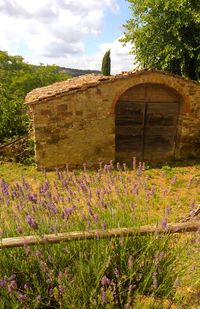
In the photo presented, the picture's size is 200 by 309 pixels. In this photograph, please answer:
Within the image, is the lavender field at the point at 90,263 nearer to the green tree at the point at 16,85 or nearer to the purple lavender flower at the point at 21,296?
the purple lavender flower at the point at 21,296

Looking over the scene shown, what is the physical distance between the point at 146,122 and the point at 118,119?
107cm

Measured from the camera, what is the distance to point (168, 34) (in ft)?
44.6

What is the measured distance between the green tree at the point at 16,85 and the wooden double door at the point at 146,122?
161 inches

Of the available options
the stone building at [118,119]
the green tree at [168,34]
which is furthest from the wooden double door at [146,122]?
the green tree at [168,34]

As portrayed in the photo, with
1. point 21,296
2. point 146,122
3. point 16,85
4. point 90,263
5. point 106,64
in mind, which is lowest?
point 21,296

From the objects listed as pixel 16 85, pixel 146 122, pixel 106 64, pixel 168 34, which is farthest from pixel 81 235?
pixel 16 85

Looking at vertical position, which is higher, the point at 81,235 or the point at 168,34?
the point at 168,34

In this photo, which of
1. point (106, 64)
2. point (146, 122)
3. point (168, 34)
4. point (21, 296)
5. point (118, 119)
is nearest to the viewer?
point (21, 296)

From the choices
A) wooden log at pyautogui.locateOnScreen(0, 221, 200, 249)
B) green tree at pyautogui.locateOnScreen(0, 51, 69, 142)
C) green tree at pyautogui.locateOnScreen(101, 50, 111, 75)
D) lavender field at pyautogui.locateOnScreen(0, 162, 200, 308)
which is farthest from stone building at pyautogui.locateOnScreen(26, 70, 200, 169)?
green tree at pyautogui.locateOnScreen(101, 50, 111, 75)

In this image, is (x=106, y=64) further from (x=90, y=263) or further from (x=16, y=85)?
(x=90, y=263)

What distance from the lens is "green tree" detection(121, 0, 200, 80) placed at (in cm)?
1283

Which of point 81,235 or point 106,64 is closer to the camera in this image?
point 81,235

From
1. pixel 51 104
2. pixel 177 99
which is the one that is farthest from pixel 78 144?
pixel 177 99

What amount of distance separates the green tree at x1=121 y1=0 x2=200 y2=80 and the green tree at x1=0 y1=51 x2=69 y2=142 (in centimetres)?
612
